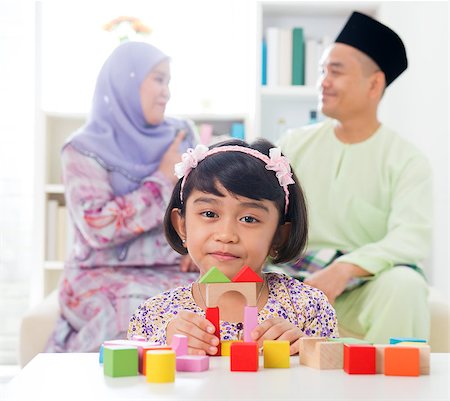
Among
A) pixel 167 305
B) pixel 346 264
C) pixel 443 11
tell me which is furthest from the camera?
pixel 443 11

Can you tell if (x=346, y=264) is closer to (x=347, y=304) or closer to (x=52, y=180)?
(x=347, y=304)

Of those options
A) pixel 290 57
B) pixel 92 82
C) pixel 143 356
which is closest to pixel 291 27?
pixel 290 57

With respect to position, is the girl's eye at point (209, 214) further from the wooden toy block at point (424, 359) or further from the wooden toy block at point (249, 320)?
the wooden toy block at point (424, 359)

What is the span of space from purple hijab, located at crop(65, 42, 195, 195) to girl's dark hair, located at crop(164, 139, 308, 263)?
48.3 inches

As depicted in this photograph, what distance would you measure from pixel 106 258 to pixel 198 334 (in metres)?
1.58

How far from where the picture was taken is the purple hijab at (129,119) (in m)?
2.87

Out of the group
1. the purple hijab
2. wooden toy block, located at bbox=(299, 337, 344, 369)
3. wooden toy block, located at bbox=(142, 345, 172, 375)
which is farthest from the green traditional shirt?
wooden toy block, located at bbox=(142, 345, 172, 375)

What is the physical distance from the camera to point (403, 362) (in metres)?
1.04

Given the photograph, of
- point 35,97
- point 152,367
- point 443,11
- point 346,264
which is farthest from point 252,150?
point 35,97

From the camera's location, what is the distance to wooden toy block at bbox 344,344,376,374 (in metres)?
1.04

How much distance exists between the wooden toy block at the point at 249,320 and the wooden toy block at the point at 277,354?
11 cm

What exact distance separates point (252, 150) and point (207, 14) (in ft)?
9.23

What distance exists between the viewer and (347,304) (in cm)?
238

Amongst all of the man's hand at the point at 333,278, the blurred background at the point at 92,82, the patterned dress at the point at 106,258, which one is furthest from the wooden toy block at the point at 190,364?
the blurred background at the point at 92,82
